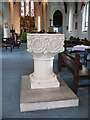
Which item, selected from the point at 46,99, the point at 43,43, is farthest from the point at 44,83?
the point at 43,43

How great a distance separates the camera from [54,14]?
15094mm

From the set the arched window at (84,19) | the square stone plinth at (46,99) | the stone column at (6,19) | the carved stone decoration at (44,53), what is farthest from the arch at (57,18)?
the square stone plinth at (46,99)

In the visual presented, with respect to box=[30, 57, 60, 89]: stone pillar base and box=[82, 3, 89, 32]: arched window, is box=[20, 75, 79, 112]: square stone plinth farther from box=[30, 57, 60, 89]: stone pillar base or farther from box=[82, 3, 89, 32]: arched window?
box=[82, 3, 89, 32]: arched window

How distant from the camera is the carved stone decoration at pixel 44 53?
7.12 feet

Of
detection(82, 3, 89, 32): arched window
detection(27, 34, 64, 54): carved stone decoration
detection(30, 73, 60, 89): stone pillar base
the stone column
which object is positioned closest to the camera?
detection(27, 34, 64, 54): carved stone decoration

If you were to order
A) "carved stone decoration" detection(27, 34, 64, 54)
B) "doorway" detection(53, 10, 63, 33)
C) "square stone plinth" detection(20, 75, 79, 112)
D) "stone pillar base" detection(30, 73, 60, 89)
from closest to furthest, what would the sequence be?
"square stone plinth" detection(20, 75, 79, 112) → "carved stone decoration" detection(27, 34, 64, 54) → "stone pillar base" detection(30, 73, 60, 89) → "doorway" detection(53, 10, 63, 33)

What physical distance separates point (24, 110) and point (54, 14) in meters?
14.3

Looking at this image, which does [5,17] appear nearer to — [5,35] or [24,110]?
[5,35]

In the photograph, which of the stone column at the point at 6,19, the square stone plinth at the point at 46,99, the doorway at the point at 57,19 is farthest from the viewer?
the doorway at the point at 57,19

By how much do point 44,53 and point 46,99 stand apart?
2.23ft

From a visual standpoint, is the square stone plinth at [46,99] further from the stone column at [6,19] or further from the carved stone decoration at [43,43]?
the stone column at [6,19]

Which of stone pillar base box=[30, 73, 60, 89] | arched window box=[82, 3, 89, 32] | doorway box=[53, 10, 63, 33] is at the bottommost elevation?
stone pillar base box=[30, 73, 60, 89]

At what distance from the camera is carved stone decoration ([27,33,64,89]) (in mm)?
2170

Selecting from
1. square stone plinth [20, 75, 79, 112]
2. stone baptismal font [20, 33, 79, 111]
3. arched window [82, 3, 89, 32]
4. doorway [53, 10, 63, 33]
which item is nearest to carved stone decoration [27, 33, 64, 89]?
stone baptismal font [20, 33, 79, 111]
